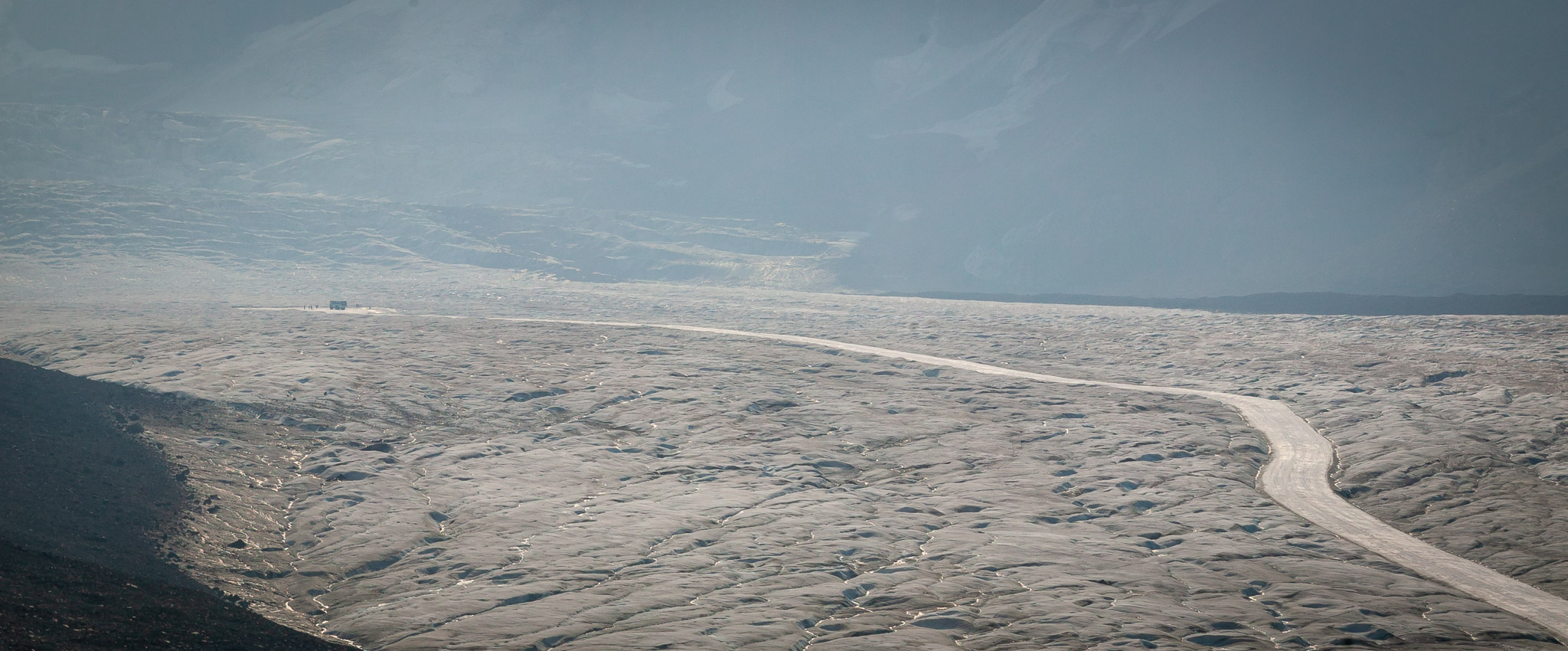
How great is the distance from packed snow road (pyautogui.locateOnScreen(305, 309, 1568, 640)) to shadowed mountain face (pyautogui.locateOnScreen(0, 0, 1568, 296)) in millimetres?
29989

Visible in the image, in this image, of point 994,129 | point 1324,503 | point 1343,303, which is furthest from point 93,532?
point 994,129

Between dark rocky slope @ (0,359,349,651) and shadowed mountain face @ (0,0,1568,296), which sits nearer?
dark rocky slope @ (0,359,349,651)

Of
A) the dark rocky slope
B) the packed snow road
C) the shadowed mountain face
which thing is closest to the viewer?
the dark rocky slope

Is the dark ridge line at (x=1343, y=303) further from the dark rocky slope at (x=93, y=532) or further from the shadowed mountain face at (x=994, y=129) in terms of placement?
the dark rocky slope at (x=93, y=532)

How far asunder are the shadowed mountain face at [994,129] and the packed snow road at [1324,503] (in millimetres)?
29989

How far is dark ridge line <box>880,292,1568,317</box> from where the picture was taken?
3594cm

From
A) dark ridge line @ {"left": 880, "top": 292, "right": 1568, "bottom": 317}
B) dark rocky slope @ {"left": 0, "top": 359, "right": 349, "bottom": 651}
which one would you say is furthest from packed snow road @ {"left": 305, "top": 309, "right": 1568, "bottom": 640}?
dark ridge line @ {"left": 880, "top": 292, "right": 1568, "bottom": 317}

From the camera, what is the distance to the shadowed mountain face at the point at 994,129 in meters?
51.3

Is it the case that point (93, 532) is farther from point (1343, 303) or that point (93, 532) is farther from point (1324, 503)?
point (1343, 303)

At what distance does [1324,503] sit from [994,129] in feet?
199

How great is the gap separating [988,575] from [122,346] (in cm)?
2244

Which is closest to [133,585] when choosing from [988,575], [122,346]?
[988,575]

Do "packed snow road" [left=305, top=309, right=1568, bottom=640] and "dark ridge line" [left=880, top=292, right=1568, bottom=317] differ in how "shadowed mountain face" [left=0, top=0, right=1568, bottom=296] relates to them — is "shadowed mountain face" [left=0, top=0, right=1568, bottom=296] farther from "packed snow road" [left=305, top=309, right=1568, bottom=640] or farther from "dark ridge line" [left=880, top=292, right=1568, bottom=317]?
"packed snow road" [left=305, top=309, right=1568, bottom=640]

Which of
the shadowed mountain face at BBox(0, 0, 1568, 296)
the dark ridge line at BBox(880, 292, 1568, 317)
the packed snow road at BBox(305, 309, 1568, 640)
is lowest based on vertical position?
the packed snow road at BBox(305, 309, 1568, 640)
